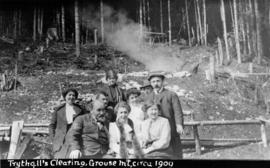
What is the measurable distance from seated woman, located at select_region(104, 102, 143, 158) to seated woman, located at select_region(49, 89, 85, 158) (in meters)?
0.39

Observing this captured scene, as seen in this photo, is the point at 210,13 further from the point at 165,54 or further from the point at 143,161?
the point at 143,161

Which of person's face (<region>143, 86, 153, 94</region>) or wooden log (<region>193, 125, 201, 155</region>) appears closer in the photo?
person's face (<region>143, 86, 153, 94</region>)

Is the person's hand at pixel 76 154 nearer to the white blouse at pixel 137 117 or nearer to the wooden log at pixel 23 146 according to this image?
the white blouse at pixel 137 117

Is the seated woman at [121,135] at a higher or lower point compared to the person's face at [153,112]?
lower

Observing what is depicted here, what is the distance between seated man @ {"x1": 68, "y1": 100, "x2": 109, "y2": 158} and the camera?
2484 mm

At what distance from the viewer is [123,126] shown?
101 inches

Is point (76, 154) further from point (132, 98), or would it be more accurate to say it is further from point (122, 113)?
point (132, 98)

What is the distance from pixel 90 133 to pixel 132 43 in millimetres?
1299

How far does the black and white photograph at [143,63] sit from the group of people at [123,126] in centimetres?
17

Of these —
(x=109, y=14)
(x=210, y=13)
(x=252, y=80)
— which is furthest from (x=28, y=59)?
(x=252, y=80)

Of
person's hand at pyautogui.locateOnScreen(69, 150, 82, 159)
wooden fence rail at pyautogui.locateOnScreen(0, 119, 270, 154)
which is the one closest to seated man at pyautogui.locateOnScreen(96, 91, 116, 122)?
person's hand at pyautogui.locateOnScreen(69, 150, 82, 159)

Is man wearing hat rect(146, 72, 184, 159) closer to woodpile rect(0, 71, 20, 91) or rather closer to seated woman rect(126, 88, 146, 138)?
seated woman rect(126, 88, 146, 138)

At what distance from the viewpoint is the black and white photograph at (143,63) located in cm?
316

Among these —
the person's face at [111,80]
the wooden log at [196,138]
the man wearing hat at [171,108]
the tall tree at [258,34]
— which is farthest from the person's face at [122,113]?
the tall tree at [258,34]
